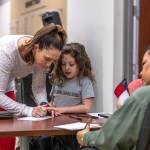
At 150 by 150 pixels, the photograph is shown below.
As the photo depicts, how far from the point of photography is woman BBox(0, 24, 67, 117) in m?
2.32

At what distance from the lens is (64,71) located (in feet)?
9.86

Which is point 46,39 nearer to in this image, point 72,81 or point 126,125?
point 72,81

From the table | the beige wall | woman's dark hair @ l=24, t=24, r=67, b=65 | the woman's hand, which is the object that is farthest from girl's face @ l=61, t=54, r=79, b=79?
the beige wall

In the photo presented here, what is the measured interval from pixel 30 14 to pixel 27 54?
11.4 feet

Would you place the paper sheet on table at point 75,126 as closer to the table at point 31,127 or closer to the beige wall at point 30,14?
the table at point 31,127

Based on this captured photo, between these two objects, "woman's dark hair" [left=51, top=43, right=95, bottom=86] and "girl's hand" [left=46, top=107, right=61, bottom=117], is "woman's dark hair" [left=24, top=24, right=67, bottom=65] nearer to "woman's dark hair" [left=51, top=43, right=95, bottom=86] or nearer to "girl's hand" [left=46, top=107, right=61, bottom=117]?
"girl's hand" [left=46, top=107, right=61, bottom=117]

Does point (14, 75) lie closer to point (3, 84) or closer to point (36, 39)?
point (3, 84)

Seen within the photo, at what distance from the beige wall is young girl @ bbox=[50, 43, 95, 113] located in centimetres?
135

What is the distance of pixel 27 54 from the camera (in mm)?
2363

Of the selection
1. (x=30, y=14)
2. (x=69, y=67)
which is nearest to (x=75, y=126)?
(x=69, y=67)

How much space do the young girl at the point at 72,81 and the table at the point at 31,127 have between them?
752mm

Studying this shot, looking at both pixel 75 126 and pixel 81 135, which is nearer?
pixel 81 135

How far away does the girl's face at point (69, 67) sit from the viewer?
297cm

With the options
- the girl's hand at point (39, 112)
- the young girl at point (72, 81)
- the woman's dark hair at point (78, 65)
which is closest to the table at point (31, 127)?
the girl's hand at point (39, 112)
